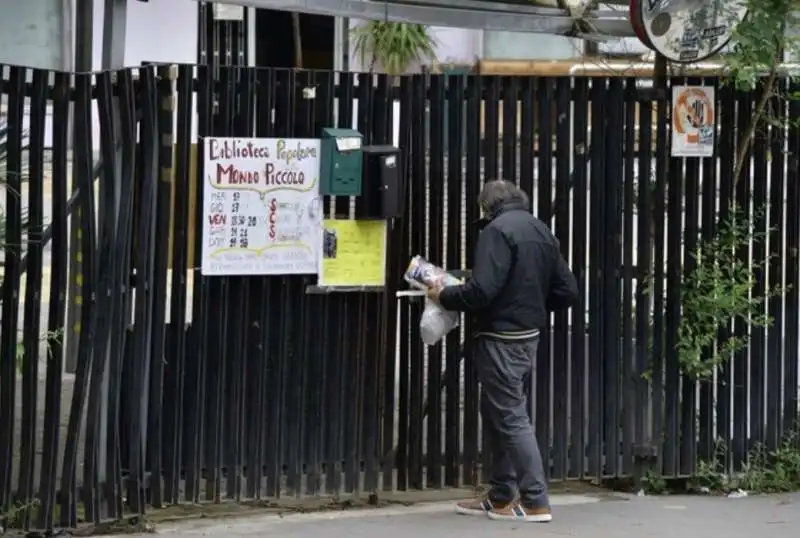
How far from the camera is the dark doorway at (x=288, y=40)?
14.9 metres

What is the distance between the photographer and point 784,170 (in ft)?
23.4

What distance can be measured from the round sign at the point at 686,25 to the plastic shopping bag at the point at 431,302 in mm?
1823

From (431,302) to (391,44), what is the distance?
8338 millimetres

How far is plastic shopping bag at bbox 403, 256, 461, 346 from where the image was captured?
20.8 feet

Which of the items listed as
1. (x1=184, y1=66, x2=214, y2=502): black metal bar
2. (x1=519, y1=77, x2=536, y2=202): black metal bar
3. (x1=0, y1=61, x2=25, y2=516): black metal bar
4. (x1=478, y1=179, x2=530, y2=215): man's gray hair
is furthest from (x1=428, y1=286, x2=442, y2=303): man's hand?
(x1=0, y1=61, x2=25, y2=516): black metal bar

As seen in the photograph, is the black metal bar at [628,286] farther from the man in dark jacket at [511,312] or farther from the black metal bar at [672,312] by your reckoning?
the man in dark jacket at [511,312]

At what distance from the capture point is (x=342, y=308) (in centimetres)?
646

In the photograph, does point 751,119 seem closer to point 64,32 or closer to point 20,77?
point 20,77

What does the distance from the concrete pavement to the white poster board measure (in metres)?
1.33

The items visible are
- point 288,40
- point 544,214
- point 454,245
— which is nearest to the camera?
point 454,245

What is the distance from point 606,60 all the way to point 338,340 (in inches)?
133

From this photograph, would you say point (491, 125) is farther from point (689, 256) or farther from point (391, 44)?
point (391, 44)

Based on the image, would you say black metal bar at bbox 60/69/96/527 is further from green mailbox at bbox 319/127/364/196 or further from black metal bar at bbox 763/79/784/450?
black metal bar at bbox 763/79/784/450

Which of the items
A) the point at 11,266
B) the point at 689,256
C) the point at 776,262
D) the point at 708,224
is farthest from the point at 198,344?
the point at 776,262
